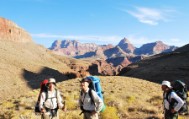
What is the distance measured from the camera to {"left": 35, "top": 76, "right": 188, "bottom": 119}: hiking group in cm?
950

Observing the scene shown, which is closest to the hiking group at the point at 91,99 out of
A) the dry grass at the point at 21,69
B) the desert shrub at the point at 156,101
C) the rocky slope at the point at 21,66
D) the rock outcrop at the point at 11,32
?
the desert shrub at the point at 156,101

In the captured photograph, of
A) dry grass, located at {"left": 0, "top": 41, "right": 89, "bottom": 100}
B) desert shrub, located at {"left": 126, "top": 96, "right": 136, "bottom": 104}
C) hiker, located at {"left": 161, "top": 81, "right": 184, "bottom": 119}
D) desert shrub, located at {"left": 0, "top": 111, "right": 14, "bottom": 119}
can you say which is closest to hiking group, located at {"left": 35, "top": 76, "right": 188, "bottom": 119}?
hiker, located at {"left": 161, "top": 81, "right": 184, "bottom": 119}

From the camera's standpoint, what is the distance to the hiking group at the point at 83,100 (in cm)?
946

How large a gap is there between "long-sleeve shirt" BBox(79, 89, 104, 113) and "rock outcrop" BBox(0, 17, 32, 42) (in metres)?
162

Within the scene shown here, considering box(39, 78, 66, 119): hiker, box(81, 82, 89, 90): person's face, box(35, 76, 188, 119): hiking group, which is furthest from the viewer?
box(39, 78, 66, 119): hiker

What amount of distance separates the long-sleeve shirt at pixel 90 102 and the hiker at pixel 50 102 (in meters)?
1.24

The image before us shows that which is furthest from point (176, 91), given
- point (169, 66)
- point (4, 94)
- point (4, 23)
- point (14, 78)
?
point (4, 23)

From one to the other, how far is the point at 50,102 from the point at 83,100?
146 centimetres

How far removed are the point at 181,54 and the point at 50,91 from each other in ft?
348

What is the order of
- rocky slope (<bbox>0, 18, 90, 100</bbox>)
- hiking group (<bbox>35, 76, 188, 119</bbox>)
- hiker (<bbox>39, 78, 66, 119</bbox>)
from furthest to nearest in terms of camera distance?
rocky slope (<bbox>0, 18, 90, 100</bbox>)
hiker (<bbox>39, 78, 66, 119</bbox>)
hiking group (<bbox>35, 76, 188, 119</bbox>)

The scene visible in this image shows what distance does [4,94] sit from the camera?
80.4 metres

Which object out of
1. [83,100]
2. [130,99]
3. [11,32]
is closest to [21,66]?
[11,32]

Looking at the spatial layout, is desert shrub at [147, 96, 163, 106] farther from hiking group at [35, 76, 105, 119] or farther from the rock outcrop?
the rock outcrop

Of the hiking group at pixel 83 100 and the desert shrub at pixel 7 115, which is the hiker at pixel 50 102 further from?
the desert shrub at pixel 7 115
